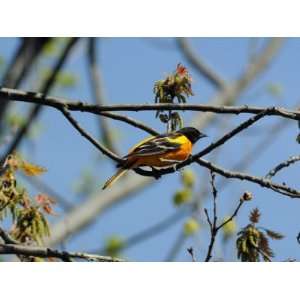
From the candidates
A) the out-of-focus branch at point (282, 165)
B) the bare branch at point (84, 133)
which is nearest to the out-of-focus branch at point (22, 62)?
the bare branch at point (84, 133)

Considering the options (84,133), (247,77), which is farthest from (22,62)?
(247,77)

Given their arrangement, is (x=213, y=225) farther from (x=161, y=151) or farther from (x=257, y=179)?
(x=161, y=151)

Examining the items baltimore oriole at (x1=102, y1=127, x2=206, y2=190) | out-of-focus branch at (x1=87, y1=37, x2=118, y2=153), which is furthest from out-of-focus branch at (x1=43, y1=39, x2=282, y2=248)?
out-of-focus branch at (x1=87, y1=37, x2=118, y2=153)

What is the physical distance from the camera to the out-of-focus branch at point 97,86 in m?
2.25

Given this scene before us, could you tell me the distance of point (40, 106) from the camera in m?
2.21

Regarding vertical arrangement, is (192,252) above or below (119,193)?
below

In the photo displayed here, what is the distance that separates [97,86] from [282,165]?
65cm

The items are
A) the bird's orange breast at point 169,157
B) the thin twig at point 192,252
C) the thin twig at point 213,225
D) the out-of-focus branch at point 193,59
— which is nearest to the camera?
the thin twig at point 213,225

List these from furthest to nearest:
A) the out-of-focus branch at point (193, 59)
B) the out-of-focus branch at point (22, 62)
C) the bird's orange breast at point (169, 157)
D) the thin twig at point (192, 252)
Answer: the out-of-focus branch at point (193, 59), the bird's orange breast at point (169, 157), the thin twig at point (192, 252), the out-of-focus branch at point (22, 62)

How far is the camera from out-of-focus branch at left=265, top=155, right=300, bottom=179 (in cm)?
209

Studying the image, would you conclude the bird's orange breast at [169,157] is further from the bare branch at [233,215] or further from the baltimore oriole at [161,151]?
the bare branch at [233,215]

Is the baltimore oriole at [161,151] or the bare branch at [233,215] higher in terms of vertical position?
the baltimore oriole at [161,151]
